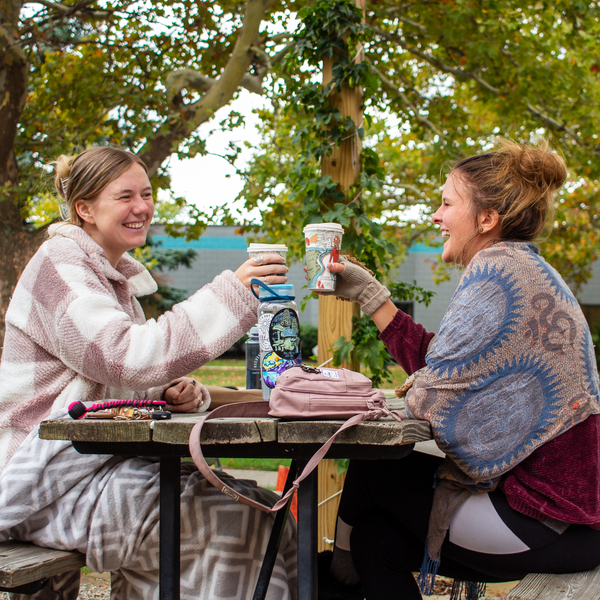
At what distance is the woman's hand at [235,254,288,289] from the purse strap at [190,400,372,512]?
0.38m

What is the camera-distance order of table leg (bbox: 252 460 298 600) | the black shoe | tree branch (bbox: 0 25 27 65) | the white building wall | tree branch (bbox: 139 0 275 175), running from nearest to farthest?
table leg (bbox: 252 460 298 600) → the black shoe → tree branch (bbox: 0 25 27 65) → tree branch (bbox: 139 0 275 175) → the white building wall

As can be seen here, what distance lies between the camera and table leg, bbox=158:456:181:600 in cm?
155

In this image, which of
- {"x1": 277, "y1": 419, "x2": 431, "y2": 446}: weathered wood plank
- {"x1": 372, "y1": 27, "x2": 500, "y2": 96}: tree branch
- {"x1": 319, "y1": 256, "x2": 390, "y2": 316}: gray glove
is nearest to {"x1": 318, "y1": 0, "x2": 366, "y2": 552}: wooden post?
{"x1": 319, "y1": 256, "x2": 390, "y2": 316}: gray glove

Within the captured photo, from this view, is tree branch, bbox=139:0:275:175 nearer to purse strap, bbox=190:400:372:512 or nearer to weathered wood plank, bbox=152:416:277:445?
purse strap, bbox=190:400:372:512

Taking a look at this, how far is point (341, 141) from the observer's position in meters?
3.50

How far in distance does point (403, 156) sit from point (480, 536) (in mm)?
11109

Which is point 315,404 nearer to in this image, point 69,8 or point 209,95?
point 209,95

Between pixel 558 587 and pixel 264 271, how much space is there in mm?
1150

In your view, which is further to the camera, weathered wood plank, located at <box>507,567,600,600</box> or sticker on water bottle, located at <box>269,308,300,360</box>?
sticker on water bottle, located at <box>269,308,300,360</box>

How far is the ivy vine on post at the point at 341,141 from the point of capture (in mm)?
3426

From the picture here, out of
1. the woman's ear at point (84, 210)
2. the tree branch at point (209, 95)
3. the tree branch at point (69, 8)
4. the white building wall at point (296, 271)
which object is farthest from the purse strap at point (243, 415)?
the white building wall at point (296, 271)

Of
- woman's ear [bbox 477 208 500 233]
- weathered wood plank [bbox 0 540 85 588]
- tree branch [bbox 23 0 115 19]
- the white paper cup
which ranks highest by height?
tree branch [bbox 23 0 115 19]

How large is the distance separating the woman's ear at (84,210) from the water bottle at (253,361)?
2.48ft

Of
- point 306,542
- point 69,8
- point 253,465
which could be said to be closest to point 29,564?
point 306,542
